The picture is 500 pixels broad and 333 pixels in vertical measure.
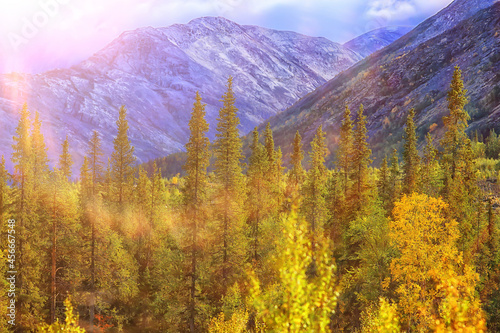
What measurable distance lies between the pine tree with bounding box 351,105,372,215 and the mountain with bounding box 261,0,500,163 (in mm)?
57133

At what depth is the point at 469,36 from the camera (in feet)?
421

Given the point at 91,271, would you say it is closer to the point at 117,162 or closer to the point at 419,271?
the point at 117,162

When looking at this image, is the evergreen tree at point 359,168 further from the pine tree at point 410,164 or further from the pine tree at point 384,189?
the pine tree at point 410,164

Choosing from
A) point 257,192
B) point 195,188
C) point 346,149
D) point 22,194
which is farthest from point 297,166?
point 22,194

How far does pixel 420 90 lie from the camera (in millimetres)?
119312

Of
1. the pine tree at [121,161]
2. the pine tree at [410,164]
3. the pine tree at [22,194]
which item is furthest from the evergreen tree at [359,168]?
the pine tree at [22,194]

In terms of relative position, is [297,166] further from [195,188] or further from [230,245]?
[195,188]

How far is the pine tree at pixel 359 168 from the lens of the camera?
35719 mm

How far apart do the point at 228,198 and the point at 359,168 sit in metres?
14.9

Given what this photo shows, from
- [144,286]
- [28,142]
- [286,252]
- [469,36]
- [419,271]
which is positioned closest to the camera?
[286,252]

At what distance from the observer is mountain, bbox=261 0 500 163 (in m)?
94.8

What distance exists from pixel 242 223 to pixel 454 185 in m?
17.6

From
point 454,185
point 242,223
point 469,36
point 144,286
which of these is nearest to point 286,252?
point 242,223

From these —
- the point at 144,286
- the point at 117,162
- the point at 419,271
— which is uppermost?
the point at 117,162
